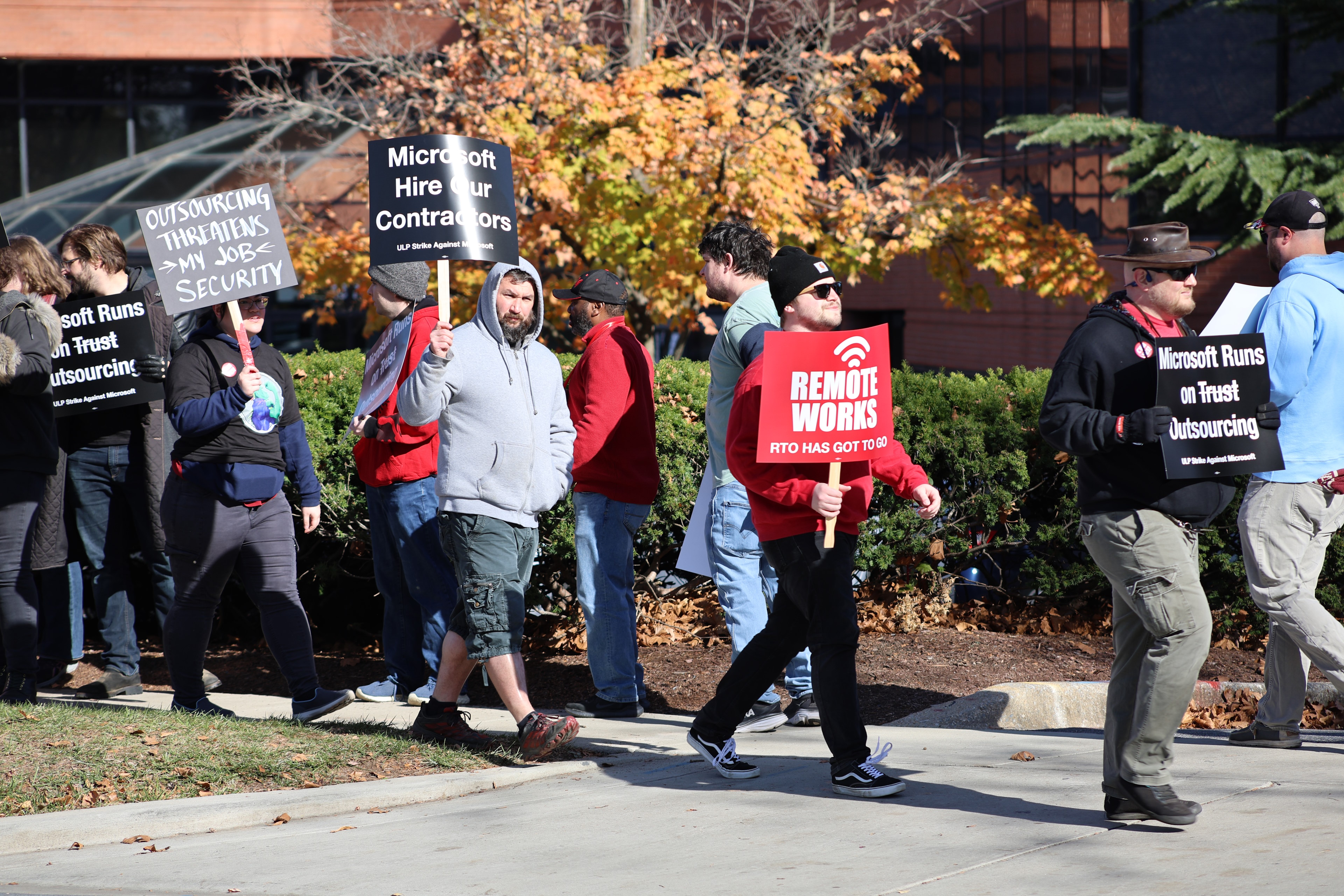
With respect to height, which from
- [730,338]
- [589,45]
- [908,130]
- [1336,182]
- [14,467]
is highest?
[908,130]

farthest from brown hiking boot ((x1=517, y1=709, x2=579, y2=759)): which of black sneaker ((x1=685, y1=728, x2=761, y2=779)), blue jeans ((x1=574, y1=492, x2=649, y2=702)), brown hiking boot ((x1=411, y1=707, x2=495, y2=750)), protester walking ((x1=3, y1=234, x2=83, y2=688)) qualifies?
protester walking ((x1=3, y1=234, x2=83, y2=688))

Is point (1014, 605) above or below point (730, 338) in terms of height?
below

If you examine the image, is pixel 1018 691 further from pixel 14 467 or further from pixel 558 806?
pixel 14 467

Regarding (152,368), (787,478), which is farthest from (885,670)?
(152,368)

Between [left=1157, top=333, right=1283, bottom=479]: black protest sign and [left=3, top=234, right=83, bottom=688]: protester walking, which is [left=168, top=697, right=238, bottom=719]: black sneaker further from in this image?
[left=1157, top=333, right=1283, bottom=479]: black protest sign

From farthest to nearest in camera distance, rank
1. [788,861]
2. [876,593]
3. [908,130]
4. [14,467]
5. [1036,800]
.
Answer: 1. [908,130]
2. [876,593]
3. [14,467]
4. [1036,800]
5. [788,861]

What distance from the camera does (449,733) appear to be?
5.24m

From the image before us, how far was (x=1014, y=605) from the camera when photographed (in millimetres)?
7531

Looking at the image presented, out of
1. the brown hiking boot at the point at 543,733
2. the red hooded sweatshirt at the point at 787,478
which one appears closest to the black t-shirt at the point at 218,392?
the brown hiking boot at the point at 543,733

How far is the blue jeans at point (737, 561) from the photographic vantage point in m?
5.60

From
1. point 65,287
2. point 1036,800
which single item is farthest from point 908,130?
point 1036,800

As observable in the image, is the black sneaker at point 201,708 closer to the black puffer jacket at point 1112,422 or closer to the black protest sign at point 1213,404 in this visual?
the black puffer jacket at point 1112,422

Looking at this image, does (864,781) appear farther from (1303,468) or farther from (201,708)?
(201,708)

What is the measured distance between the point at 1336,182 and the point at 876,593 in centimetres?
778
